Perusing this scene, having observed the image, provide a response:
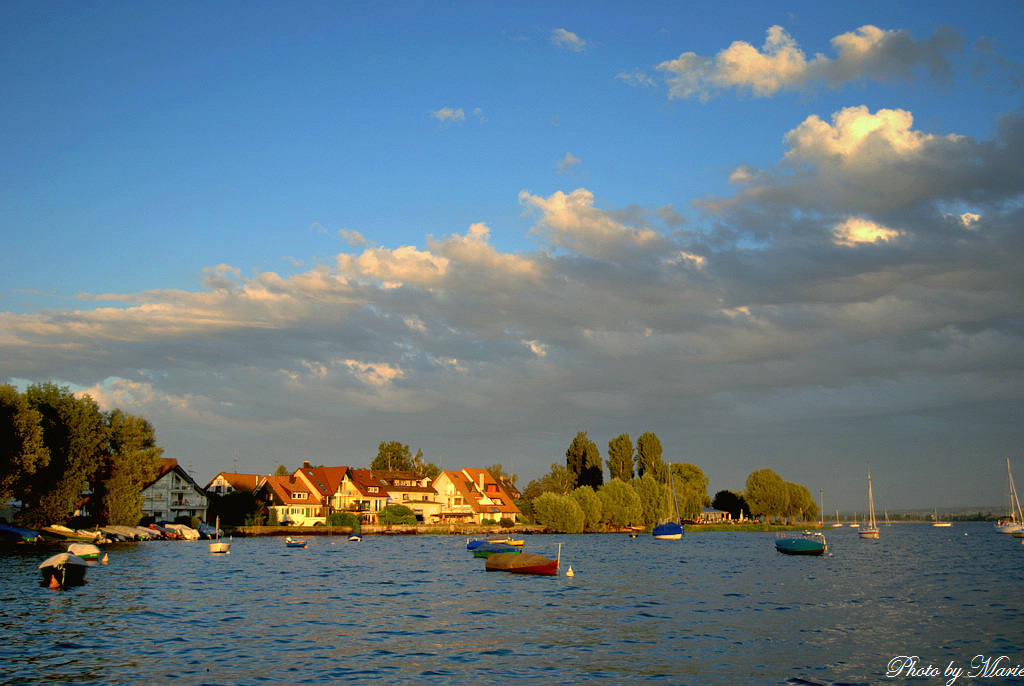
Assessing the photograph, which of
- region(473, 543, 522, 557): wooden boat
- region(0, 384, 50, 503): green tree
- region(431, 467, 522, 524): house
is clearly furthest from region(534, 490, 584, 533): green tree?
region(0, 384, 50, 503): green tree

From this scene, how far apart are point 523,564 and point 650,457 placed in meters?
108

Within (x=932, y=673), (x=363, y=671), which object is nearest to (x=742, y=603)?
(x=932, y=673)

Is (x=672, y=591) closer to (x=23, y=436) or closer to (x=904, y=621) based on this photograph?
(x=904, y=621)

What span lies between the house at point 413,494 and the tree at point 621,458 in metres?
40.2

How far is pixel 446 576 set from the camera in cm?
5791

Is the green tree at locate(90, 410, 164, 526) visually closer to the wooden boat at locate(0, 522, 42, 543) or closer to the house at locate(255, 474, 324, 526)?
the wooden boat at locate(0, 522, 42, 543)

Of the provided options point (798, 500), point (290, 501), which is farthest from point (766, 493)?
point (290, 501)

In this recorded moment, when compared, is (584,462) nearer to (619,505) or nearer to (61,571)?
(619,505)

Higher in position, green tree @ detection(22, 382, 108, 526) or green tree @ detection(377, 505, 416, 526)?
green tree @ detection(22, 382, 108, 526)

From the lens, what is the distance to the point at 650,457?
163375mm

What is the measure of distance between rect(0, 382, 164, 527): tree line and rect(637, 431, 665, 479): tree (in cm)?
10114

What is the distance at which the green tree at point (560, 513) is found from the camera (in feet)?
429

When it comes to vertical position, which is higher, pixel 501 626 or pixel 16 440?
pixel 16 440

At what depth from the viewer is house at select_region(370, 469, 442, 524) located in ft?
504
